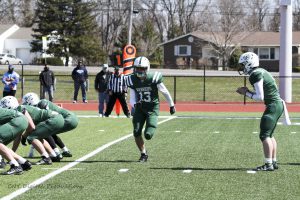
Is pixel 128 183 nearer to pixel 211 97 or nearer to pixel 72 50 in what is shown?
pixel 211 97

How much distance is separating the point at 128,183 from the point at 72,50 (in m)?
53.7

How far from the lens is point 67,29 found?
6297cm

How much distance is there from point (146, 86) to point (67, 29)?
5259 centimetres

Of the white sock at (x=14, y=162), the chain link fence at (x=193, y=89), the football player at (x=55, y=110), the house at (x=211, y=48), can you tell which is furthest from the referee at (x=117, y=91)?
the house at (x=211, y=48)

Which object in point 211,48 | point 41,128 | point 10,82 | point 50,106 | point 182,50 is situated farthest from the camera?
point 182,50

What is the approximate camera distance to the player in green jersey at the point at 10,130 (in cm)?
966

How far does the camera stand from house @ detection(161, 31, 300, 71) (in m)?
63.2

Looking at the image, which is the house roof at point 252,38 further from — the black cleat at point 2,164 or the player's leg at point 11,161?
the player's leg at point 11,161

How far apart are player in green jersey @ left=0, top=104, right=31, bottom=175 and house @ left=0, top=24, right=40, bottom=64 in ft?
221

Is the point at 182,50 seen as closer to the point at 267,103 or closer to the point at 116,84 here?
the point at 116,84

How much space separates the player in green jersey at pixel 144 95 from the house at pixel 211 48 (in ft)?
159

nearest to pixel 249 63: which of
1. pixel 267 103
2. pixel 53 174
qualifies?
pixel 267 103

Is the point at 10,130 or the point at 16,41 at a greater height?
the point at 16,41

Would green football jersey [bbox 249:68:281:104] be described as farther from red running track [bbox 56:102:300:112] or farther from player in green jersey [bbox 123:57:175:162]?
red running track [bbox 56:102:300:112]
